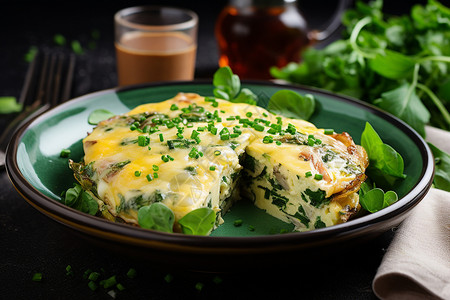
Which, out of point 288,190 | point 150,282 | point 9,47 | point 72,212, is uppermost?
point 72,212

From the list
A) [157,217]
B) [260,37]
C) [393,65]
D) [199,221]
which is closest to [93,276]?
[157,217]

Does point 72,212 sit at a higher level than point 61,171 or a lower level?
higher

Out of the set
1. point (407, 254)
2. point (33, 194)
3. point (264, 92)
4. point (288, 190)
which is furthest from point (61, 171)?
point (407, 254)

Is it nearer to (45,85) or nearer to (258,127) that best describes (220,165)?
(258,127)

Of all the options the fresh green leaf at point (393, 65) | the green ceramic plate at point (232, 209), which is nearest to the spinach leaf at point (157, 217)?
the green ceramic plate at point (232, 209)

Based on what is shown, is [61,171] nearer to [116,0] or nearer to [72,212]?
[72,212]

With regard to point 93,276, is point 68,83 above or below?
below

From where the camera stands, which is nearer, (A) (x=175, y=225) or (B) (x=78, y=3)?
(A) (x=175, y=225)
